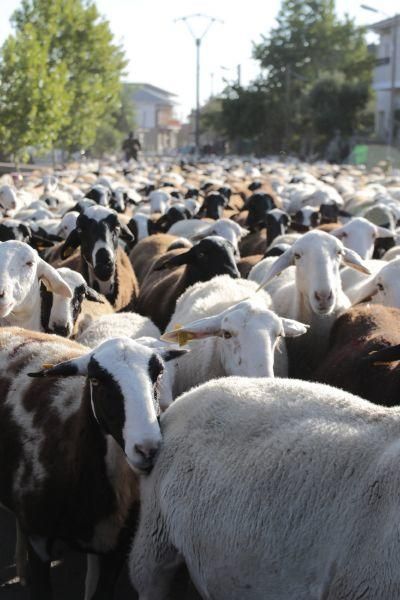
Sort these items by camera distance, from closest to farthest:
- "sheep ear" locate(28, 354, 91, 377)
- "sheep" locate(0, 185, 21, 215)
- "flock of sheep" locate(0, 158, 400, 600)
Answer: "flock of sheep" locate(0, 158, 400, 600) < "sheep ear" locate(28, 354, 91, 377) < "sheep" locate(0, 185, 21, 215)

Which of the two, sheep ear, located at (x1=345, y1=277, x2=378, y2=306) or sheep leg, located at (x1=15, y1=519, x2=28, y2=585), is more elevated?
sheep ear, located at (x1=345, y1=277, x2=378, y2=306)

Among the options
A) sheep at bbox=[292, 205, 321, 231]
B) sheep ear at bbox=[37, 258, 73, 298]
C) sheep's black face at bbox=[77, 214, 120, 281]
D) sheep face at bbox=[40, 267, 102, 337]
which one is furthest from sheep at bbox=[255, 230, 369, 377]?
sheep at bbox=[292, 205, 321, 231]

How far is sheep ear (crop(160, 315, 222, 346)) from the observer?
4.87 m

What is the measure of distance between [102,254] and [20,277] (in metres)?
1.76

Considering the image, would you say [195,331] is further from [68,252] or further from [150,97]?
[150,97]

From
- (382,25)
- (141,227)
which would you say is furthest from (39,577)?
(382,25)

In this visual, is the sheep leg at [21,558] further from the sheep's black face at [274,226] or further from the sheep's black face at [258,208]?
the sheep's black face at [258,208]

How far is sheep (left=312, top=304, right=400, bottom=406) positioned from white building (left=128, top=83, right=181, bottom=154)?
125915 mm

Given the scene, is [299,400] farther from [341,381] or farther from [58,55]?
[58,55]

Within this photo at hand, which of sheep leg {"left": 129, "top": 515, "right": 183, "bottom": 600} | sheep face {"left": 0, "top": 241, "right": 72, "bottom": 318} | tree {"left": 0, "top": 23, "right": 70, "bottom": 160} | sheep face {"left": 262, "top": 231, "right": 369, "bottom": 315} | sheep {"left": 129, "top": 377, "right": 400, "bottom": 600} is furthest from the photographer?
tree {"left": 0, "top": 23, "right": 70, "bottom": 160}

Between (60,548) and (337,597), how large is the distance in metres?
1.59

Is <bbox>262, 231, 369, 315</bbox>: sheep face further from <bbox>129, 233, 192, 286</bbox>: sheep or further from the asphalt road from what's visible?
<bbox>129, 233, 192, 286</bbox>: sheep

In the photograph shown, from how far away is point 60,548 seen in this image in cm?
422

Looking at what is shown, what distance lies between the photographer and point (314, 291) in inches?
247
